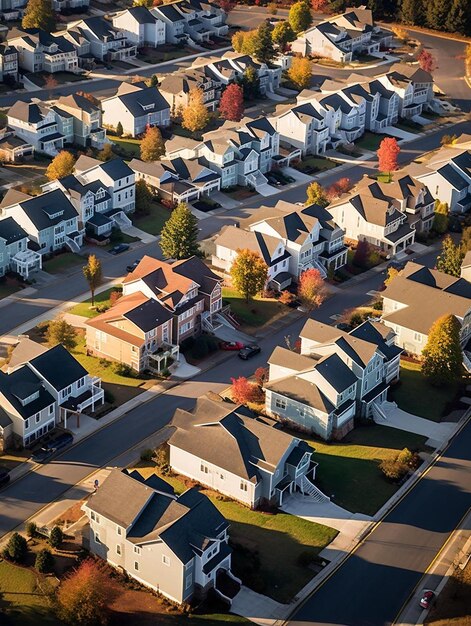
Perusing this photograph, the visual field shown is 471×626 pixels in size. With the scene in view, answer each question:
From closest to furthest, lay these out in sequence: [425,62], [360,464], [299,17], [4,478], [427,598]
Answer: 1. [427,598]
2. [4,478]
3. [360,464]
4. [425,62]
5. [299,17]

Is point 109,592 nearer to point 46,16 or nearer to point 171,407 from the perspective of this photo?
point 171,407

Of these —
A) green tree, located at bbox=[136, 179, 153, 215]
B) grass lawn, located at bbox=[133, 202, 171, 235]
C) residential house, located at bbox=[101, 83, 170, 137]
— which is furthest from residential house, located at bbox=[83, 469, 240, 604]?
residential house, located at bbox=[101, 83, 170, 137]

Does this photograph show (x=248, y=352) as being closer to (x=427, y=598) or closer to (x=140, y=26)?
(x=427, y=598)

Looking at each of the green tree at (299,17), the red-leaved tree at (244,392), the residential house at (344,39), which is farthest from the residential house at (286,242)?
the green tree at (299,17)

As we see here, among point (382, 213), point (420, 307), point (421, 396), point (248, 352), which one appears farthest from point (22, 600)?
point (382, 213)

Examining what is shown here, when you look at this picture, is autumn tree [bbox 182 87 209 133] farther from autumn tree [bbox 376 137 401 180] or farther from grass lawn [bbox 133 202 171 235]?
autumn tree [bbox 376 137 401 180]
